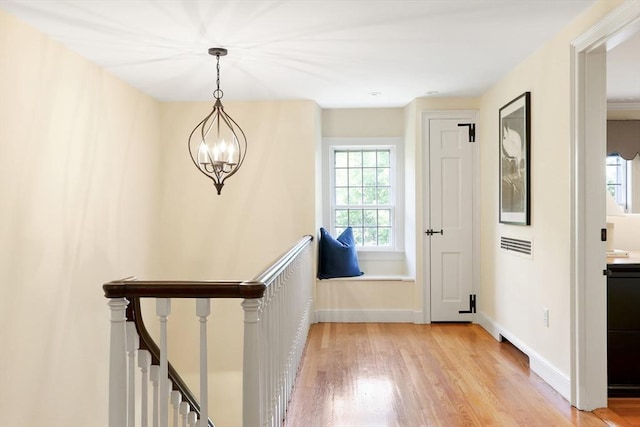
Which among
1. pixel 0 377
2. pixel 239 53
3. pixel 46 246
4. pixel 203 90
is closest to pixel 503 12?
pixel 239 53

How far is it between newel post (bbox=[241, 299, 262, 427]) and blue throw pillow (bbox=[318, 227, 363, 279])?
11.5 feet

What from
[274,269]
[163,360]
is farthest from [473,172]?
[163,360]

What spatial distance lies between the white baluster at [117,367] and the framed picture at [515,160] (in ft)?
10.0

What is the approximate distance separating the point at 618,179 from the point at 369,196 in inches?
116

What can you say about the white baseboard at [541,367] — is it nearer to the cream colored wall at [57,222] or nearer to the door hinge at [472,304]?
the door hinge at [472,304]

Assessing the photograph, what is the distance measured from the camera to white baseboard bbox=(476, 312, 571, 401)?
317cm

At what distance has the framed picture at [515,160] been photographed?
3.79 metres

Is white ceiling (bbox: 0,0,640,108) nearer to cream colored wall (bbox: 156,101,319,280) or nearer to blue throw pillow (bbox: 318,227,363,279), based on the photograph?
cream colored wall (bbox: 156,101,319,280)

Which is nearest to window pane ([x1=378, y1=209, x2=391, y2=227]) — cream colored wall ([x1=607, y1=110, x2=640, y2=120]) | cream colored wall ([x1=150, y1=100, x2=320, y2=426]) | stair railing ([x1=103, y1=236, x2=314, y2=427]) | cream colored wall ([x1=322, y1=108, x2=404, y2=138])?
cream colored wall ([x1=322, y1=108, x2=404, y2=138])

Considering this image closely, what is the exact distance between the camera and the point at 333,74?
13.8 feet

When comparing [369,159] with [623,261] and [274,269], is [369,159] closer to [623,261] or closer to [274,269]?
[623,261]

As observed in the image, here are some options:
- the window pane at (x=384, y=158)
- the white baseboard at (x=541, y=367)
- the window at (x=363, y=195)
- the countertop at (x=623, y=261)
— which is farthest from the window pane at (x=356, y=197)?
the countertop at (x=623, y=261)

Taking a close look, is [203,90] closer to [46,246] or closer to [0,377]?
[46,246]

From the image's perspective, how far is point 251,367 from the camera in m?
1.93
